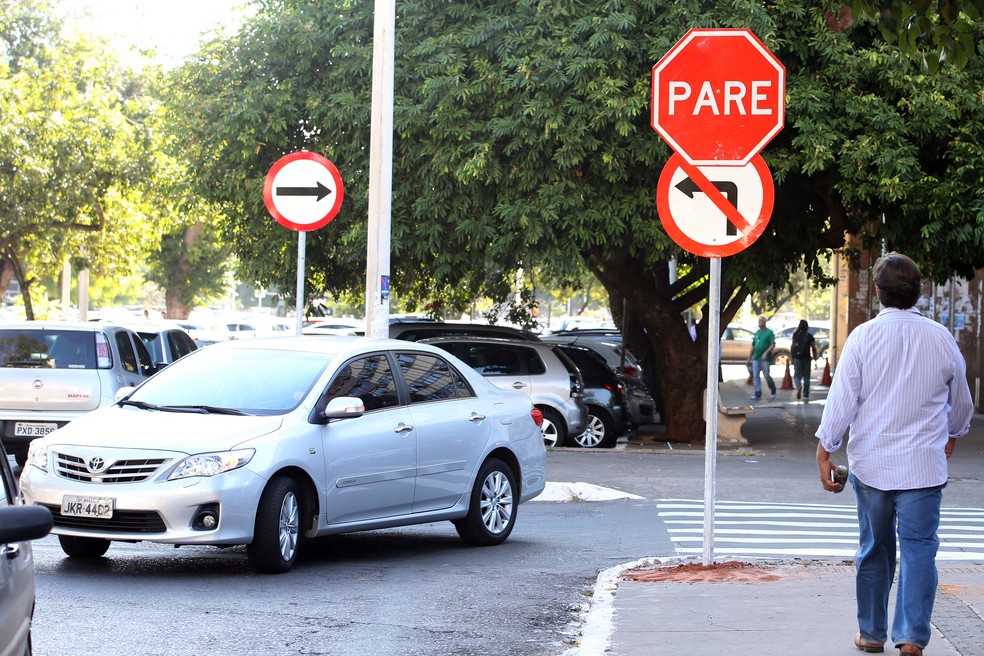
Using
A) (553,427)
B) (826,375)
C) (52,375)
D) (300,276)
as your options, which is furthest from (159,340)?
(826,375)

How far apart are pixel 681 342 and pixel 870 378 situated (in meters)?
15.2

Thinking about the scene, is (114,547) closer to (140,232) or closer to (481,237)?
(481,237)

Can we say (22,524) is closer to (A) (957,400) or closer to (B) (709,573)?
(A) (957,400)

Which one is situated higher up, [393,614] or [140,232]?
[140,232]

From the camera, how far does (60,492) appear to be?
8.37m

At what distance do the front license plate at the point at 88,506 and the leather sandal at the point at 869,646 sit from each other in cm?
447

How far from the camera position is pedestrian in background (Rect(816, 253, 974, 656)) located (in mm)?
5816

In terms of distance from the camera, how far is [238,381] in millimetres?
9383

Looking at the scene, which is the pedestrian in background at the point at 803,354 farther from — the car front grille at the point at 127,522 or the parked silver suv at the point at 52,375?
the car front grille at the point at 127,522

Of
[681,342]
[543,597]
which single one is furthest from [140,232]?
[543,597]

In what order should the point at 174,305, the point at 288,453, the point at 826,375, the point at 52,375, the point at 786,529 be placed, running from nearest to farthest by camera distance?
the point at 288,453 < the point at 786,529 < the point at 52,375 < the point at 826,375 < the point at 174,305

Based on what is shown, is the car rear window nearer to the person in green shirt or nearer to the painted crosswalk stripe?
the painted crosswalk stripe

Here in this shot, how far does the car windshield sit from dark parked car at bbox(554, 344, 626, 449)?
10.1 meters

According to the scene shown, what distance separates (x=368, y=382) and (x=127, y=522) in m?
2.11
